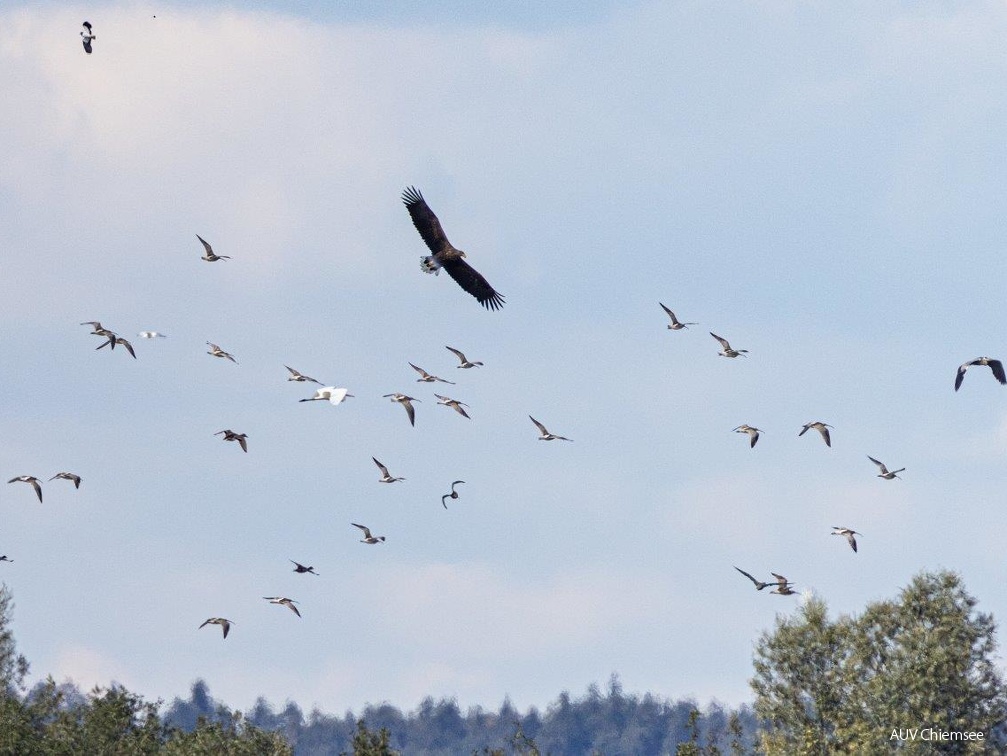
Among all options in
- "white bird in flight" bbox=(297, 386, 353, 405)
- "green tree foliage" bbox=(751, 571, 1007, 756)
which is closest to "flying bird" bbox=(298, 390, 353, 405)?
"white bird in flight" bbox=(297, 386, 353, 405)

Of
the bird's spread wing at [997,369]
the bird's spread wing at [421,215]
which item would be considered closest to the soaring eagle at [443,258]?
the bird's spread wing at [421,215]

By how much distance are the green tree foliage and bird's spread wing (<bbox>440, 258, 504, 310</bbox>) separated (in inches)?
879

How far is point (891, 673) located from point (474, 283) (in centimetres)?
2579

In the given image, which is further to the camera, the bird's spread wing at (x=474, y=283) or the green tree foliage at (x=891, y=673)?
the green tree foliage at (x=891, y=673)

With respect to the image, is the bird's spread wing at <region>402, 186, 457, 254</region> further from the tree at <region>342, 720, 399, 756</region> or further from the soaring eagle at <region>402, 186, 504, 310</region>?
the tree at <region>342, 720, 399, 756</region>

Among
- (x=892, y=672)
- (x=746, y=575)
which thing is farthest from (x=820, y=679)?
(x=746, y=575)

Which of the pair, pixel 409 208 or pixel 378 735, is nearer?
pixel 409 208

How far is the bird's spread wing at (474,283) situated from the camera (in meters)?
60.1

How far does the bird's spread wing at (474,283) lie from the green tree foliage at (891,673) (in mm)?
22333

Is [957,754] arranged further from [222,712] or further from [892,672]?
[222,712]

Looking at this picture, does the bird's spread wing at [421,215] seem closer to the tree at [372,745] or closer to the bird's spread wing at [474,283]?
the bird's spread wing at [474,283]

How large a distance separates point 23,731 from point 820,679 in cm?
3063

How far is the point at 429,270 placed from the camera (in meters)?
59.2

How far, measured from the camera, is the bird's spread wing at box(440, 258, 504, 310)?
60125mm
